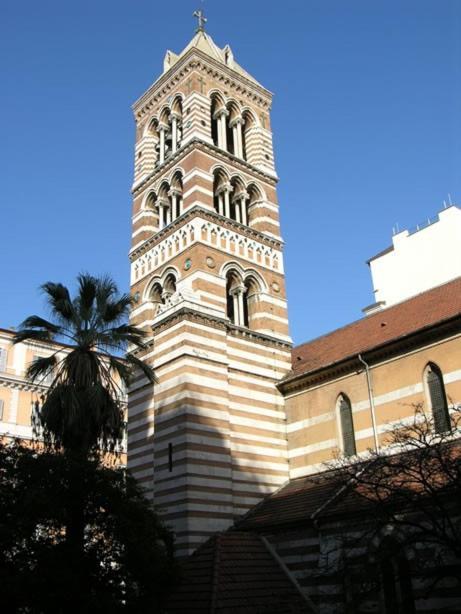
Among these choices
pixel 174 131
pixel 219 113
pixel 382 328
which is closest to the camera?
pixel 382 328

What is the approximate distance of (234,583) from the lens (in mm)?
17188

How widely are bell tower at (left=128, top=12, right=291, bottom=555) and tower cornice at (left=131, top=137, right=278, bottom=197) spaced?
2.3 inches

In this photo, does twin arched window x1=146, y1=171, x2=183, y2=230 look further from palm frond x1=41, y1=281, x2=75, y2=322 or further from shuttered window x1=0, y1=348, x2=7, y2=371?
shuttered window x1=0, y1=348, x2=7, y2=371

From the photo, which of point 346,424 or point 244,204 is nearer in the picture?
point 346,424

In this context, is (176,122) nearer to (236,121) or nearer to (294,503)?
(236,121)

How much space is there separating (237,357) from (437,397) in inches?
302

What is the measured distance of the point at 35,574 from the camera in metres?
12.8

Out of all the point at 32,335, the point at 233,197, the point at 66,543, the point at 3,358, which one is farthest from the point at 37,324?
the point at 3,358

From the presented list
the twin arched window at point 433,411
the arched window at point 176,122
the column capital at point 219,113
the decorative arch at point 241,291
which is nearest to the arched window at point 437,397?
the twin arched window at point 433,411

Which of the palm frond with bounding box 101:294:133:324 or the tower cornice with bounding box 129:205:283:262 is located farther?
the tower cornice with bounding box 129:205:283:262

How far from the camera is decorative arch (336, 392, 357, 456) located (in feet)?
72.2

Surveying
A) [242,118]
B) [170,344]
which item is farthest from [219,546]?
[242,118]

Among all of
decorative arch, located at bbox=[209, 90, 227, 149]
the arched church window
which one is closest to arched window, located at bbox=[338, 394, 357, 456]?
the arched church window

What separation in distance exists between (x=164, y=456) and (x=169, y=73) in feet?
63.0
